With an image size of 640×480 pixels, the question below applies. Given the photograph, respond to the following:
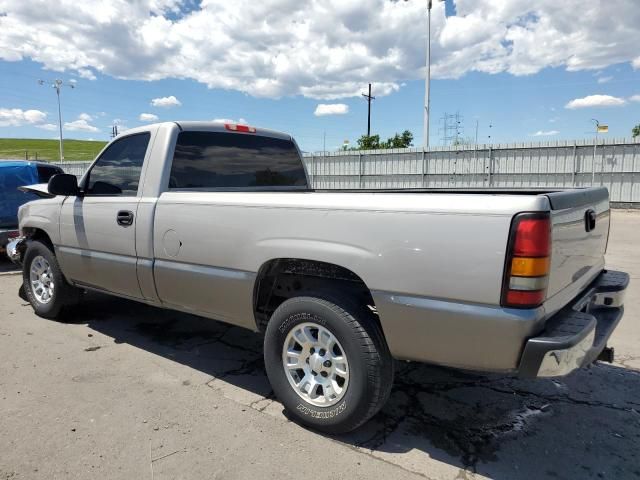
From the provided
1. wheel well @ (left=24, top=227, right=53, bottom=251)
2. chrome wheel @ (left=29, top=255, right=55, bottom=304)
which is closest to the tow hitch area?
chrome wheel @ (left=29, top=255, right=55, bottom=304)

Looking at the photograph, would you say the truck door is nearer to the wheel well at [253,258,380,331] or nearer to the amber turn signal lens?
the wheel well at [253,258,380,331]

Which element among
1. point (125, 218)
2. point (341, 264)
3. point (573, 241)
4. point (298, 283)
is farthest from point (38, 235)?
point (573, 241)

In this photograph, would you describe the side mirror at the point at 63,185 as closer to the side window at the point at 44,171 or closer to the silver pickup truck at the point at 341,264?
the silver pickup truck at the point at 341,264

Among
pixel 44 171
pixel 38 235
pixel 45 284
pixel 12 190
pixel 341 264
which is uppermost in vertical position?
pixel 44 171

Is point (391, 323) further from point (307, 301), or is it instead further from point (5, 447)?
point (5, 447)

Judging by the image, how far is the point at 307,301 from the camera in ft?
9.63

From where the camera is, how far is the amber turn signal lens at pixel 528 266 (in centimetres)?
224

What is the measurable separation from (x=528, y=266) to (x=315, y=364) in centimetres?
142

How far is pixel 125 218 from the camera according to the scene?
4.00 metres

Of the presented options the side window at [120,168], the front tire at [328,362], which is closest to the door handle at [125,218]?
the side window at [120,168]

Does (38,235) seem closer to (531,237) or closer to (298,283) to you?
(298,283)

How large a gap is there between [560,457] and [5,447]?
325 centimetres

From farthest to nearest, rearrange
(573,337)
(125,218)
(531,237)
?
(125,218)
(573,337)
(531,237)

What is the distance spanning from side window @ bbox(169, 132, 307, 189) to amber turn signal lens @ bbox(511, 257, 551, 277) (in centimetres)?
268
